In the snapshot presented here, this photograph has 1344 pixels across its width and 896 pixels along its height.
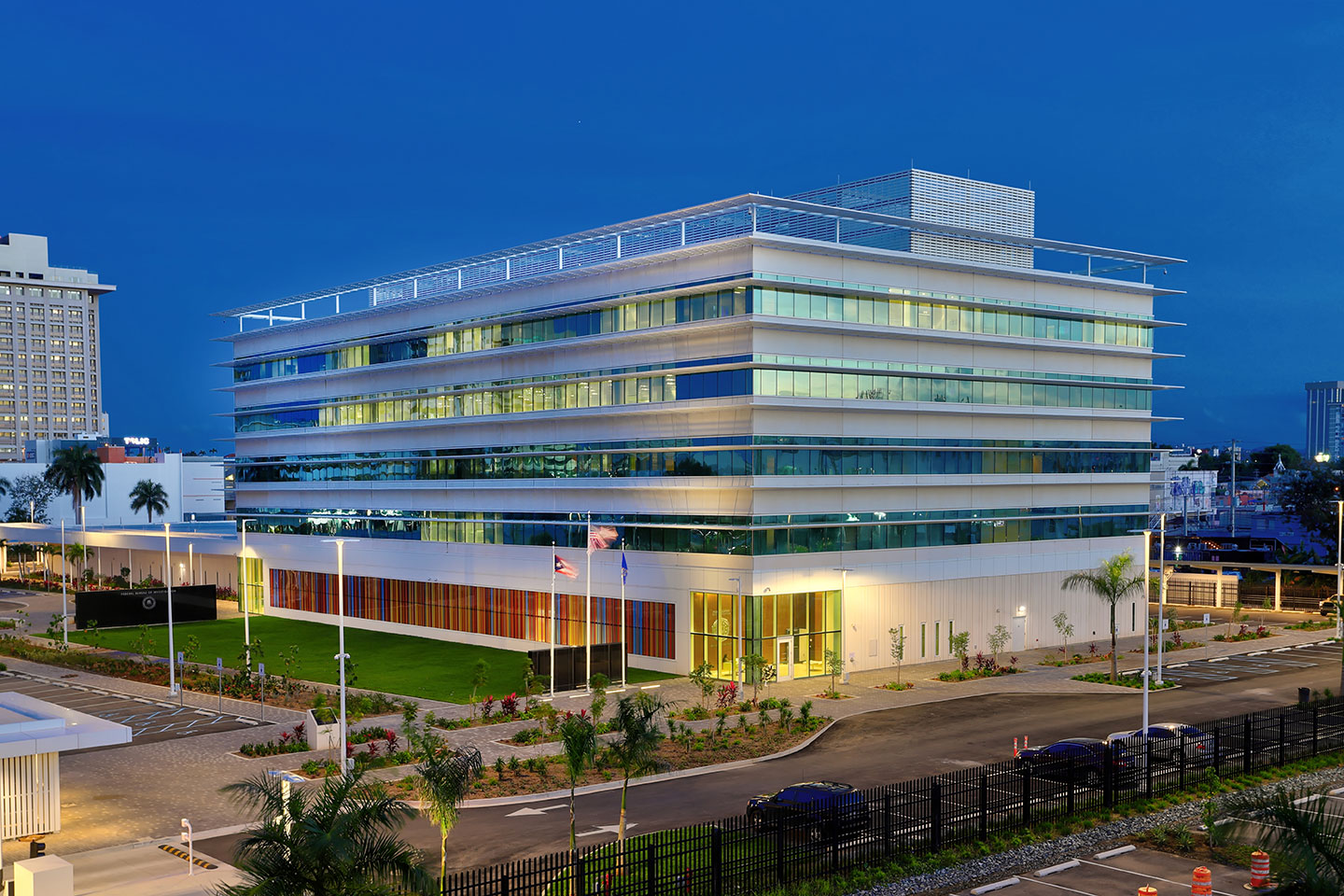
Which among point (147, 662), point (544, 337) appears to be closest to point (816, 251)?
point (544, 337)

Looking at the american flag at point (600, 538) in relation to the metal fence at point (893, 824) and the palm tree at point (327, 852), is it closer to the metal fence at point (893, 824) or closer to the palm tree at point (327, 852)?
the metal fence at point (893, 824)

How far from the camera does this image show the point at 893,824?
2745 centimetres

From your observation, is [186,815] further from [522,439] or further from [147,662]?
[522,439]

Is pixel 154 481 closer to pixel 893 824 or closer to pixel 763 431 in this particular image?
pixel 763 431

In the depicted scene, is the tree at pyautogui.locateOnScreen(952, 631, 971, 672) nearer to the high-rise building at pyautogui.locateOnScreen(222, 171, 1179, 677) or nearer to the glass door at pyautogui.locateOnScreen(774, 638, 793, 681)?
the high-rise building at pyautogui.locateOnScreen(222, 171, 1179, 677)

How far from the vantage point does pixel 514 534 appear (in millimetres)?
68438

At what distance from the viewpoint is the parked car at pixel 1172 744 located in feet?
109

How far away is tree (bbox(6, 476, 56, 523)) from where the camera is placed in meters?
→ 166

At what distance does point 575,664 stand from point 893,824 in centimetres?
2717

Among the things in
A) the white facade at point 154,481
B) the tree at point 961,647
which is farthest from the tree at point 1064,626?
the white facade at point 154,481

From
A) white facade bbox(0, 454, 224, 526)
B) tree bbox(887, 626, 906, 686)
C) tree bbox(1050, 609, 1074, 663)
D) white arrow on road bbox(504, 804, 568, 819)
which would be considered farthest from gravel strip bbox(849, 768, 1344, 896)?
white facade bbox(0, 454, 224, 526)

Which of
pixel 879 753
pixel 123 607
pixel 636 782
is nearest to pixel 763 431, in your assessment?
pixel 879 753

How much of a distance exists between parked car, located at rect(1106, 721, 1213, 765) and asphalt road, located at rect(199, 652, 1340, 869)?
14.9 ft

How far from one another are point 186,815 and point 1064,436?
52.9 metres
